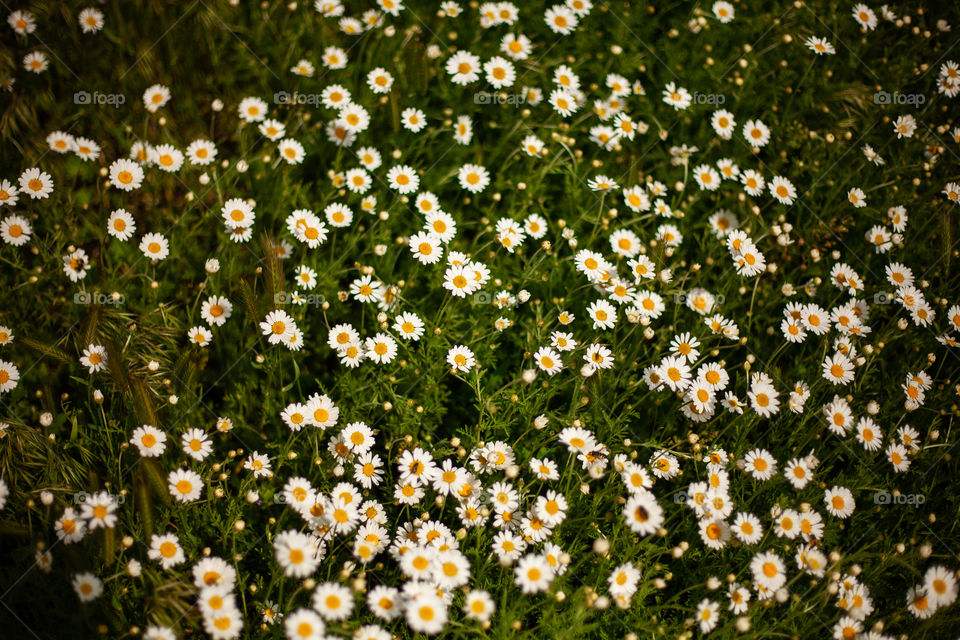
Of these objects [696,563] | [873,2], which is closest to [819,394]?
[696,563]

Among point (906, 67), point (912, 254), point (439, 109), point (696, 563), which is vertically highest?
point (906, 67)

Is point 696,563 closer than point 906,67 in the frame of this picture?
Yes

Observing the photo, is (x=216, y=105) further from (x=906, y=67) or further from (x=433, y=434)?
(x=906, y=67)

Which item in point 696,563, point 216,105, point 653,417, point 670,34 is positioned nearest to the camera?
point 696,563

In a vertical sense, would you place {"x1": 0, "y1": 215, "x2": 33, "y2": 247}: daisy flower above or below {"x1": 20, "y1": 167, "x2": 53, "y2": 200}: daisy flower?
below

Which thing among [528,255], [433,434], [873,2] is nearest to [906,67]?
[873,2]

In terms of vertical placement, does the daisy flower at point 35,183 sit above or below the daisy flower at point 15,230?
above

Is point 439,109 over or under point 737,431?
over

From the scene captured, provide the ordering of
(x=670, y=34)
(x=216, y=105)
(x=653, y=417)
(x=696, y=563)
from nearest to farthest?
(x=696, y=563) → (x=653, y=417) → (x=216, y=105) → (x=670, y=34)

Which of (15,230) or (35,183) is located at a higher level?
(35,183)
